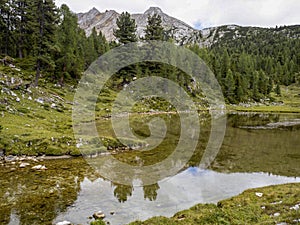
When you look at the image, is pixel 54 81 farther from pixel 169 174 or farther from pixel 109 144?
pixel 169 174

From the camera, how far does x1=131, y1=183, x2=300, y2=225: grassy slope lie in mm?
13391

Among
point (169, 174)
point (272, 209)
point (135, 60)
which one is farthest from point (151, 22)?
point (272, 209)

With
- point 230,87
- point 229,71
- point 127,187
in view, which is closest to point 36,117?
point 127,187

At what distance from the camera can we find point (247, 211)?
49.5ft

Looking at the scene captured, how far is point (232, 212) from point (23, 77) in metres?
54.3

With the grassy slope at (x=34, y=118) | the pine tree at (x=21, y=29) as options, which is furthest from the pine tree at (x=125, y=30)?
the grassy slope at (x=34, y=118)

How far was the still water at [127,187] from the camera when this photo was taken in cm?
1593

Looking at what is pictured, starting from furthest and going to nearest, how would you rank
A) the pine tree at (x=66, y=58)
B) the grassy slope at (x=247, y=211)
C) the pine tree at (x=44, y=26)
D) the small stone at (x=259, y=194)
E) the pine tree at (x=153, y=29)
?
1. the pine tree at (x=153, y=29)
2. the pine tree at (x=66, y=58)
3. the pine tree at (x=44, y=26)
4. the small stone at (x=259, y=194)
5. the grassy slope at (x=247, y=211)

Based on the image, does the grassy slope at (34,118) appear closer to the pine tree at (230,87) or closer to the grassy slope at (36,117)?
the grassy slope at (36,117)

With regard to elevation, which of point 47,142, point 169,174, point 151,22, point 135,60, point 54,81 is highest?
point 151,22

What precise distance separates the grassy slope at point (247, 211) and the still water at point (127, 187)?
1.33 metres

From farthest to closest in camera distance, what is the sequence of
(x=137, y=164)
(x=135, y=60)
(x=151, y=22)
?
(x=151, y=22) < (x=135, y=60) < (x=137, y=164)

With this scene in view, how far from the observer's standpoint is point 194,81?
120375mm

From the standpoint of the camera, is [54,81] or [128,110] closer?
[54,81]
